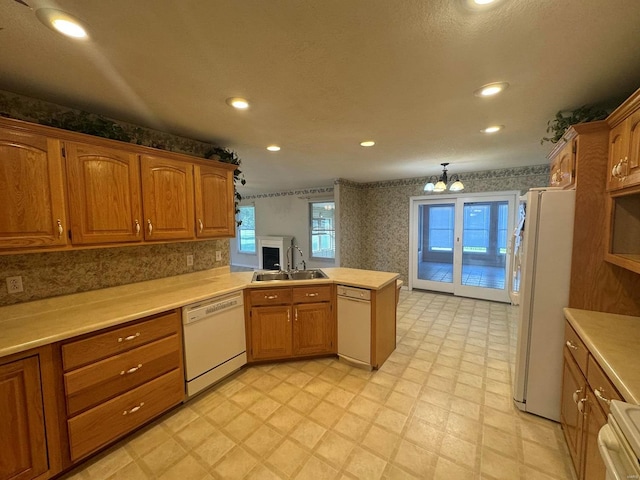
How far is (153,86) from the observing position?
168cm

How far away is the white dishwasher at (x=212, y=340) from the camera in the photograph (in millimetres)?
2176

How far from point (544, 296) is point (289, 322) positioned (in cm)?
216

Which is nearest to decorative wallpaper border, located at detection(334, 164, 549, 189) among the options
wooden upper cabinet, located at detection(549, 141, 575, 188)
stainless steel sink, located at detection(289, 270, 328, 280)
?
wooden upper cabinet, located at detection(549, 141, 575, 188)

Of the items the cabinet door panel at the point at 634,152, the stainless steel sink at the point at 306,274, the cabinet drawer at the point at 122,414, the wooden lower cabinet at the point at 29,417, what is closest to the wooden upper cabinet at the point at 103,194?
the wooden lower cabinet at the point at 29,417

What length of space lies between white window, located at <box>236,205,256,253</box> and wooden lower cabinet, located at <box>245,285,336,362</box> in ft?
→ 17.0

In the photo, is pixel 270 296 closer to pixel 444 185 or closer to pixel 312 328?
pixel 312 328

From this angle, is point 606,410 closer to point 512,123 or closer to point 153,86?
point 512,123

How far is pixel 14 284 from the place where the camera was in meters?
1.79

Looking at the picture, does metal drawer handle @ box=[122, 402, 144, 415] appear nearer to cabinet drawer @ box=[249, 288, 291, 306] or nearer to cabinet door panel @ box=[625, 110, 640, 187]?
cabinet drawer @ box=[249, 288, 291, 306]

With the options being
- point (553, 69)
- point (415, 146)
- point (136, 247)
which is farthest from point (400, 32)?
point (136, 247)

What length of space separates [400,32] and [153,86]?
1493 millimetres

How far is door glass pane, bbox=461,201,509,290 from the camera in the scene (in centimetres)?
475

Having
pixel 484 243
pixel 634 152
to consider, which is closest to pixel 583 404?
pixel 634 152

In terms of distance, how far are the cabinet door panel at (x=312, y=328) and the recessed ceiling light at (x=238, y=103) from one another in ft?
6.13
